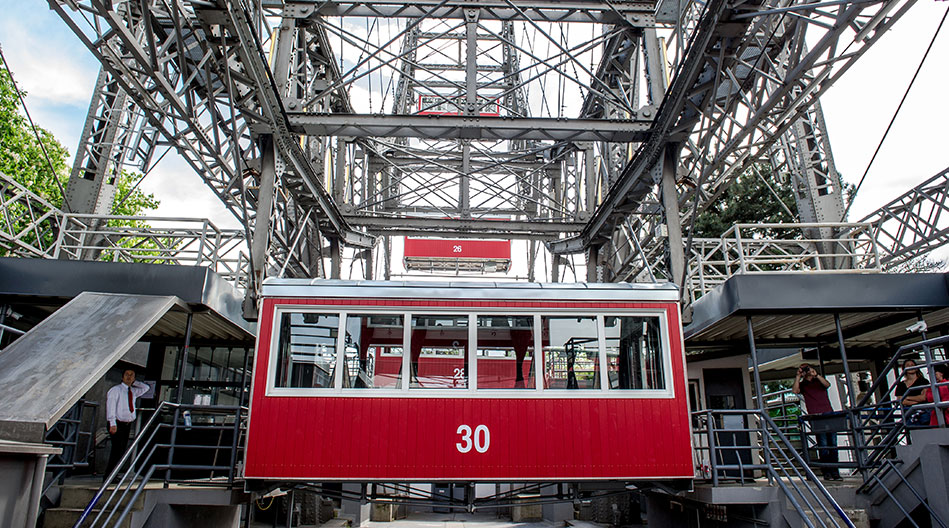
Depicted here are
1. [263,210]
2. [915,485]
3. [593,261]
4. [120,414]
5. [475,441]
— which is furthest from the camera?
[593,261]

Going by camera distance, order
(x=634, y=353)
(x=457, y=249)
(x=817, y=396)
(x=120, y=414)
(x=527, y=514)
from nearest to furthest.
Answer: (x=634, y=353), (x=120, y=414), (x=817, y=396), (x=527, y=514), (x=457, y=249)

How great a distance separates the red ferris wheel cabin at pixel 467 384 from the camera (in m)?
8.51

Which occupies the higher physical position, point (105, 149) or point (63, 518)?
point (105, 149)

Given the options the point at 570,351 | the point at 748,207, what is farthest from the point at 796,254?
the point at 570,351

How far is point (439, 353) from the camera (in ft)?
28.9

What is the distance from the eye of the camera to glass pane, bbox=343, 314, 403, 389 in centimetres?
872

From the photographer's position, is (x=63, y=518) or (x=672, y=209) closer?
(x=63, y=518)

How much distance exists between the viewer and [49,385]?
7.09 m

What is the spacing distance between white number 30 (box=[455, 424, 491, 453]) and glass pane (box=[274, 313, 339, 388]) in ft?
6.48

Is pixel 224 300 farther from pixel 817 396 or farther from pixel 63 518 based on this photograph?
pixel 817 396

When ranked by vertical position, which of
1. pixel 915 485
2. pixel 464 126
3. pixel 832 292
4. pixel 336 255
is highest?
pixel 464 126

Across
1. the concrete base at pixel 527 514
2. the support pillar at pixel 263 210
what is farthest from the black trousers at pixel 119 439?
the concrete base at pixel 527 514

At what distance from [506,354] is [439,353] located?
960 mm

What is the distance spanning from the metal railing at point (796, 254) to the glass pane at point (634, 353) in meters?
2.66
